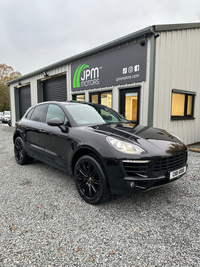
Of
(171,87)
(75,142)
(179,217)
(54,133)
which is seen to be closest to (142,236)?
(179,217)

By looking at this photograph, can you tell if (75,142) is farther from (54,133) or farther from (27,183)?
(27,183)

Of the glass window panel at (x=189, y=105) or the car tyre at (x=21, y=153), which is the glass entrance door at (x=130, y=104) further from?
the car tyre at (x=21, y=153)

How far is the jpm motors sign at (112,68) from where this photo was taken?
6.33 meters

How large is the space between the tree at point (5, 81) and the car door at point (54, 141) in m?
45.0

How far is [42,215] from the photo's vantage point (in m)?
2.34

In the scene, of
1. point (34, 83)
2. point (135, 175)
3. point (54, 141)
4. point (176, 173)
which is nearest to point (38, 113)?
point (54, 141)

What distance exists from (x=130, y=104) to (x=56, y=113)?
163 inches

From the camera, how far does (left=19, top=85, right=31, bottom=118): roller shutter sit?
48.3ft

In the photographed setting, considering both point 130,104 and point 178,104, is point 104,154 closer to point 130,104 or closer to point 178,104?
point 130,104

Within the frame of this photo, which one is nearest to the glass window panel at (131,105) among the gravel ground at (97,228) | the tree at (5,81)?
the gravel ground at (97,228)

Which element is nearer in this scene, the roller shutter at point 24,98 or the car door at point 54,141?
the car door at point 54,141

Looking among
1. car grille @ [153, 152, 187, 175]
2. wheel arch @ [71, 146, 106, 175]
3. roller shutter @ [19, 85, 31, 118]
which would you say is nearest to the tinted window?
wheel arch @ [71, 146, 106, 175]

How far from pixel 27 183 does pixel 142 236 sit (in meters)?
2.38

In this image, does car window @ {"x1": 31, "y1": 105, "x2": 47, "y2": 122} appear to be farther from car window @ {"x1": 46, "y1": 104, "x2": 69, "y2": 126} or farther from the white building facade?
the white building facade
